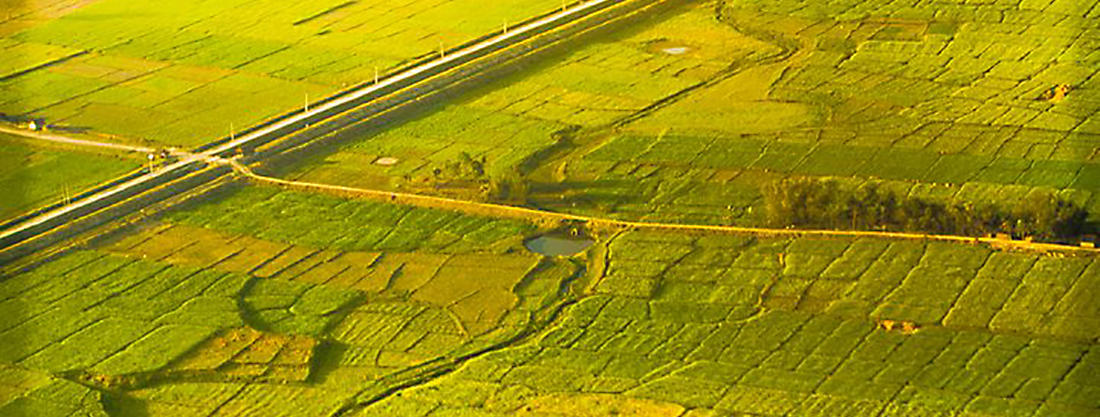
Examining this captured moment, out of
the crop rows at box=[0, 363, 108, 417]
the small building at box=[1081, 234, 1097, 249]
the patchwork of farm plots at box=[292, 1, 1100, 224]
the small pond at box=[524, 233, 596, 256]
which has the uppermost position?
the crop rows at box=[0, 363, 108, 417]

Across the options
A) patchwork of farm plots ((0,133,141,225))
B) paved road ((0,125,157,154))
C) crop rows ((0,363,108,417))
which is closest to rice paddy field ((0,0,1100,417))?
crop rows ((0,363,108,417))

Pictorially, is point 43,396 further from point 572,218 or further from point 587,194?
point 587,194

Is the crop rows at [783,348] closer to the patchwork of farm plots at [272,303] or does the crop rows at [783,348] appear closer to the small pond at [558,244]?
the small pond at [558,244]

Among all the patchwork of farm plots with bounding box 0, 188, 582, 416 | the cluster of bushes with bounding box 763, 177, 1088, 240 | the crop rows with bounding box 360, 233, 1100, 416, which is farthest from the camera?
the cluster of bushes with bounding box 763, 177, 1088, 240

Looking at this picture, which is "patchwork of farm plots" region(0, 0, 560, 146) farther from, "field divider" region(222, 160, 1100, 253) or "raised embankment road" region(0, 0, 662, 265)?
"field divider" region(222, 160, 1100, 253)

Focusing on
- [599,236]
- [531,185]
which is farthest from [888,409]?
[531,185]

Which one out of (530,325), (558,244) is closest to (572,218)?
(558,244)
